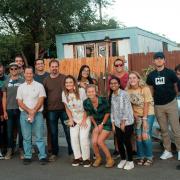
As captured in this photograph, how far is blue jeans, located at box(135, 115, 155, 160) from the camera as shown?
6871 mm

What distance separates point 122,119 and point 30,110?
1.78 m

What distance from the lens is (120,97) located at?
6.80 m

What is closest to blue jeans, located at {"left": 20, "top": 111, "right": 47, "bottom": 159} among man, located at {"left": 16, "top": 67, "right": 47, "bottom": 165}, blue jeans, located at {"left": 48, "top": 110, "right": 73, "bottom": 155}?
man, located at {"left": 16, "top": 67, "right": 47, "bottom": 165}

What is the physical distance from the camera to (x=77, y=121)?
727 centimetres

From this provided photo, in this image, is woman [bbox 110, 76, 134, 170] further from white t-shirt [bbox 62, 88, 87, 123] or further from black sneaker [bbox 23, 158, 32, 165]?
black sneaker [bbox 23, 158, 32, 165]

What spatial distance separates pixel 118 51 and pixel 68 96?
55.9ft

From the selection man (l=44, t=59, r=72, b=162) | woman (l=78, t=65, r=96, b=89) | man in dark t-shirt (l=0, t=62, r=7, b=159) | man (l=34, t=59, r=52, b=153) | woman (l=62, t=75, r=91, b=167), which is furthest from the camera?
man in dark t-shirt (l=0, t=62, r=7, b=159)

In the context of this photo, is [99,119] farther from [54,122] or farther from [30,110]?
[30,110]

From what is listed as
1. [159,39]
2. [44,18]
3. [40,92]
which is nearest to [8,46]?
[44,18]

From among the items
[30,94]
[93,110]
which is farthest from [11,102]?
[93,110]

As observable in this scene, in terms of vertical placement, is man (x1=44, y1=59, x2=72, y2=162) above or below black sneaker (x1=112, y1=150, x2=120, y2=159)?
above

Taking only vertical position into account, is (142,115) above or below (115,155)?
above

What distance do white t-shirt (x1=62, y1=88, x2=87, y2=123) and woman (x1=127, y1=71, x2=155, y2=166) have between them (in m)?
0.93

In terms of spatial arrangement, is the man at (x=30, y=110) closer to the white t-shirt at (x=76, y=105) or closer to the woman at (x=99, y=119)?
the white t-shirt at (x=76, y=105)
